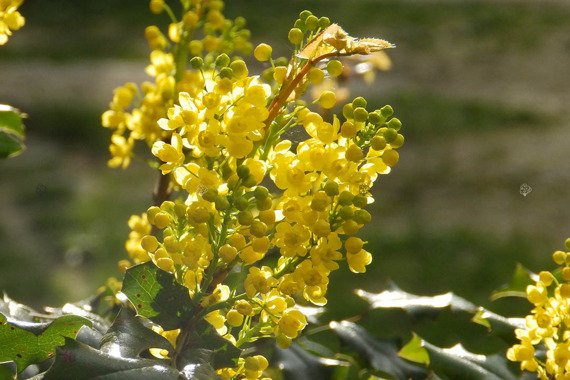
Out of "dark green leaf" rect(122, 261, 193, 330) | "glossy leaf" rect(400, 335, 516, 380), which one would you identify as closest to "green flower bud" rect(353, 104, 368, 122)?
"dark green leaf" rect(122, 261, 193, 330)

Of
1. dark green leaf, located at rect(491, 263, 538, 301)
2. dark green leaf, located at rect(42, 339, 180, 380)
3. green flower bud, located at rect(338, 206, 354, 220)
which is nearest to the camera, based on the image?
dark green leaf, located at rect(42, 339, 180, 380)

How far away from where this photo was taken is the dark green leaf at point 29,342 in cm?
85

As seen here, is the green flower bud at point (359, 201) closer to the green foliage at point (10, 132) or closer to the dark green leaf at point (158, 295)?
the dark green leaf at point (158, 295)

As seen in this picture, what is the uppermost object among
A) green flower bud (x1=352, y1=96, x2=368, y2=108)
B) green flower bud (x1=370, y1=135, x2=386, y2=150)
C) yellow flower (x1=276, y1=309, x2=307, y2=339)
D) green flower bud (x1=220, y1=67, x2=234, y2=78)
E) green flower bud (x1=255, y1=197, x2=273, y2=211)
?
green flower bud (x1=220, y1=67, x2=234, y2=78)

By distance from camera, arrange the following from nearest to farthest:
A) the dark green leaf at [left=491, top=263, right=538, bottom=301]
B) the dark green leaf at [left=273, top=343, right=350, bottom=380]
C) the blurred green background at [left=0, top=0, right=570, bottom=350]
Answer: the dark green leaf at [left=273, top=343, right=350, bottom=380]
the dark green leaf at [left=491, top=263, right=538, bottom=301]
the blurred green background at [left=0, top=0, right=570, bottom=350]

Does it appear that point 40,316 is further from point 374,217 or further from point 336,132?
point 374,217

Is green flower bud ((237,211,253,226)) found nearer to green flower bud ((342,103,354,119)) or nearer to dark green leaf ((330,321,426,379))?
green flower bud ((342,103,354,119))

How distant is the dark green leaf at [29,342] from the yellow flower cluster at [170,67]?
1.33 feet

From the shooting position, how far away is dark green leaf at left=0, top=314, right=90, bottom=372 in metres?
0.85

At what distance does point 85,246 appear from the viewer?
5062 mm

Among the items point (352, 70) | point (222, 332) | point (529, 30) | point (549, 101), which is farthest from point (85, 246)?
point (529, 30)

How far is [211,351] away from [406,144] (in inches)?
226

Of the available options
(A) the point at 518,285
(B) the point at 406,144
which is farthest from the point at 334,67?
(B) the point at 406,144

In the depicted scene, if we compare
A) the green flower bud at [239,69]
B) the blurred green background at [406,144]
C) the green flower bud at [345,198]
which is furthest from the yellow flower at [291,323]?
the blurred green background at [406,144]
